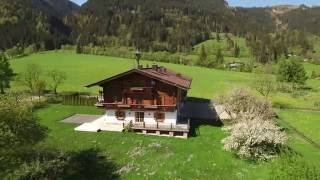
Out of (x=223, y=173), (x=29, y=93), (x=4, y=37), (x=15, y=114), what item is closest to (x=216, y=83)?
(x=29, y=93)

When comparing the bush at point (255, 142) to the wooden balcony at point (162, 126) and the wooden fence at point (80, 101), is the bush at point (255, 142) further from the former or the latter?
the wooden fence at point (80, 101)

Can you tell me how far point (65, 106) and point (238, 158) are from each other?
106 feet

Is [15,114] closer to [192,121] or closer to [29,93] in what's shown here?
[192,121]

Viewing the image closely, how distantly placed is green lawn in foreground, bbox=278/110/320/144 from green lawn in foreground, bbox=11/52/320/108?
8.86 m

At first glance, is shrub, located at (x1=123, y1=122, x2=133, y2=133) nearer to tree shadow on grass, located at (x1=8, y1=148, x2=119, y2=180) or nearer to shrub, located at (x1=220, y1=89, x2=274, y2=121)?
tree shadow on grass, located at (x1=8, y1=148, x2=119, y2=180)

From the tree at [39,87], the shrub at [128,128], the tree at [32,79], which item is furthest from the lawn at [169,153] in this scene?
the tree at [32,79]

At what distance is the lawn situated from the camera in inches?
1375

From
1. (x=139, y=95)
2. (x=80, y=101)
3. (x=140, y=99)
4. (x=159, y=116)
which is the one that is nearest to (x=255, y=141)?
(x=159, y=116)

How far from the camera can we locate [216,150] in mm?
40375

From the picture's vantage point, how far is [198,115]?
188 feet

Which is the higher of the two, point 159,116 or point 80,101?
point 159,116

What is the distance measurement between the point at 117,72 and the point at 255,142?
77108 mm

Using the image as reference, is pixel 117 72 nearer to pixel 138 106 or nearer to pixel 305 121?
pixel 305 121

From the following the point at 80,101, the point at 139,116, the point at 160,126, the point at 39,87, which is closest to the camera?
the point at 160,126
